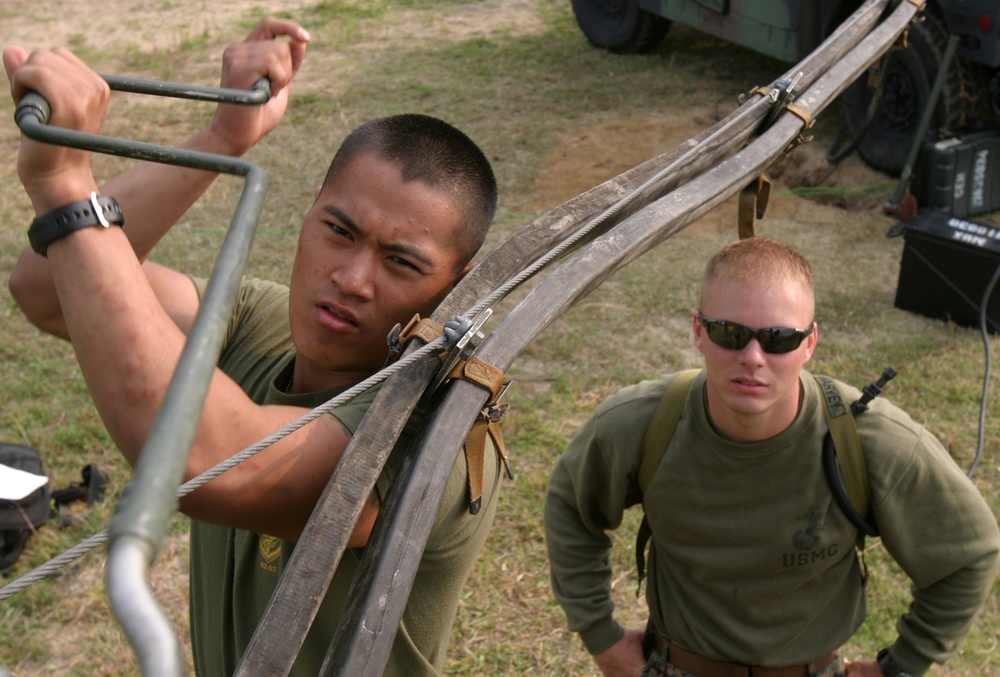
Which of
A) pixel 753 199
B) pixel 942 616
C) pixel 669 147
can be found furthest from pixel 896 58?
pixel 942 616

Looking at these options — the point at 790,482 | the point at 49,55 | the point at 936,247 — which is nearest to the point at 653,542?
the point at 790,482

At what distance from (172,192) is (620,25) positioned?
27.2 feet

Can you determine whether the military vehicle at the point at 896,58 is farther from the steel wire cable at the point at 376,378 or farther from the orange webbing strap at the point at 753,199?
the steel wire cable at the point at 376,378

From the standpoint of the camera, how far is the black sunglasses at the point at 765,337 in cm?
217

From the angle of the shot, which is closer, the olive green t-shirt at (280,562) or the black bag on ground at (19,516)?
the olive green t-shirt at (280,562)

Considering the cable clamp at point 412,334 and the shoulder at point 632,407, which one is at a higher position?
the cable clamp at point 412,334

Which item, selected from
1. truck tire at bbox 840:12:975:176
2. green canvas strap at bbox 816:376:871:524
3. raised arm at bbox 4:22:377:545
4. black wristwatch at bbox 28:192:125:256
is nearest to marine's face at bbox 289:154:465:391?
raised arm at bbox 4:22:377:545

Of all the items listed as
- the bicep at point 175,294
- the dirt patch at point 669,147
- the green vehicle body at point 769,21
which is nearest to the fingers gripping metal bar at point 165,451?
the bicep at point 175,294

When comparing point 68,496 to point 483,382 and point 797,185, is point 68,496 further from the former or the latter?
point 797,185

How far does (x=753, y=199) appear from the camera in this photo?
232 centimetres

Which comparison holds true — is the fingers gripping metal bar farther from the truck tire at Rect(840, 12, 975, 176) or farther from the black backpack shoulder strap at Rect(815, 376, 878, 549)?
the truck tire at Rect(840, 12, 975, 176)

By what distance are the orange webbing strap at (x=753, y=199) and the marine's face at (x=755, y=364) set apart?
0.20m

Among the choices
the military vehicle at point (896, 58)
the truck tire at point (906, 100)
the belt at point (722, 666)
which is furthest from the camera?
the truck tire at point (906, 100)

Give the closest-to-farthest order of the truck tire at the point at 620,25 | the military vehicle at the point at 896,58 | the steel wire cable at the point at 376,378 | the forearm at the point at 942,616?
the steel wire cable at the point at 376,378 → the forearm at the point at 942,616 → the military vehicle at the point at 896,58 → the truck tire at the point at 620,25
